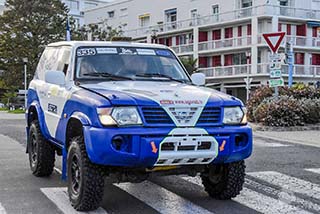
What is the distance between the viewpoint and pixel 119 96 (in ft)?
18.1

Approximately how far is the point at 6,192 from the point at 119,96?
2471 mm

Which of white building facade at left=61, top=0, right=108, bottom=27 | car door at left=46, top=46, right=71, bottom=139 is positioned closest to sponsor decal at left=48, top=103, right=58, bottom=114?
car door at left=46, top=46, right=71, bottom=139

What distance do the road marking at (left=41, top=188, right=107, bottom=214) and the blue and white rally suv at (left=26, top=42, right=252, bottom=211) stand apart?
0.12m

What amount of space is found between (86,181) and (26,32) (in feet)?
144

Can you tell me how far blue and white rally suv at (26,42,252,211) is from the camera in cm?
534

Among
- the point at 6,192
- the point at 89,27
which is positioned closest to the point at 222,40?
the point at 89,27

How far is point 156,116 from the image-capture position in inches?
214

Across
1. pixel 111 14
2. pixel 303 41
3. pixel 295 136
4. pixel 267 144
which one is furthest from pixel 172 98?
pixel 111 14

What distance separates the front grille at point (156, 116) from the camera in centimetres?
541

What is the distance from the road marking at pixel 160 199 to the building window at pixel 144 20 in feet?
181

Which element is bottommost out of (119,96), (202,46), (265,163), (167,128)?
(265,163)

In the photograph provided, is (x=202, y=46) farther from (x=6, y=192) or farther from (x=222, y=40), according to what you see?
(x=6, y=192)

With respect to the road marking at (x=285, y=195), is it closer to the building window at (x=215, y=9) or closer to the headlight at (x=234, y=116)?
the headlight at (x=234, y=116)

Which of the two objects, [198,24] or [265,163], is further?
[198,24]
